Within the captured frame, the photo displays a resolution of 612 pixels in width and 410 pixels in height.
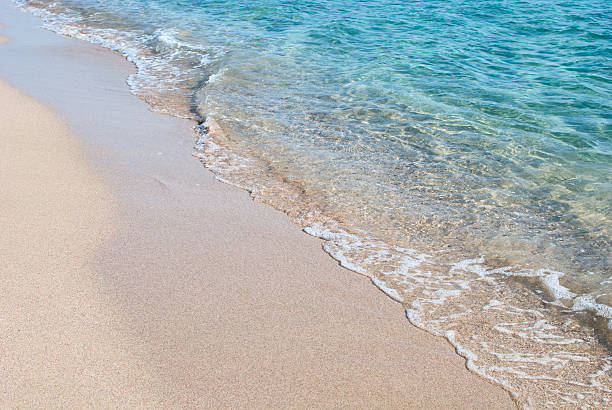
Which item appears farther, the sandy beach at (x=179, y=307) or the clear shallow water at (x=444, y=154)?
the clear shallow water at (x=444, y=154)

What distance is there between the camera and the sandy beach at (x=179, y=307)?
104 inches

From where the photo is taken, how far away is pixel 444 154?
230 inches

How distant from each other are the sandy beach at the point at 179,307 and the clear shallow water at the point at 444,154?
30 cm

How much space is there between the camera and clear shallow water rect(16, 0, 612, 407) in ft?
11.1

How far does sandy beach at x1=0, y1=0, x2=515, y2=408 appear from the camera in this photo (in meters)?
2.65

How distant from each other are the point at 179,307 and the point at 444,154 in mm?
3695

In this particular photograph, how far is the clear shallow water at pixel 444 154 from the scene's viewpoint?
3.38 metres

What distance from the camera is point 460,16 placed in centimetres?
1354

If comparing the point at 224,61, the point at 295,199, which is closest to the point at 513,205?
the point at 295,199

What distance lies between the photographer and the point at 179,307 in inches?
127

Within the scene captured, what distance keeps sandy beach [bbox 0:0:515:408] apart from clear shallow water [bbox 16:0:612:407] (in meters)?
0.30

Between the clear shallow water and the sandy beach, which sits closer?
the sandy beach

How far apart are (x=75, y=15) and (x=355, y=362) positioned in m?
14.8

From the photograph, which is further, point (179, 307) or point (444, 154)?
point (444, 154)
